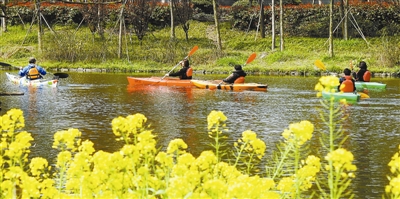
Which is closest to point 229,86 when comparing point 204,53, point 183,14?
point 204,53

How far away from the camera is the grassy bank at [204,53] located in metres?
30.3

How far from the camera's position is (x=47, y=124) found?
570 inches

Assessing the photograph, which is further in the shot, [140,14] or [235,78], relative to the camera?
[140,14]

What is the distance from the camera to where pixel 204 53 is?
110ft

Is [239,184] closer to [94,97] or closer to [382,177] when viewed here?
[382,177]

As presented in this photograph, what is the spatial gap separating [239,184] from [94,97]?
16.5 metres

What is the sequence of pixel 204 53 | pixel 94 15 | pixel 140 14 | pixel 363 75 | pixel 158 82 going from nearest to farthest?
pixel 363 75
pixel 158 82
pixel 204 53
pixel 94 15
pixel 140 14

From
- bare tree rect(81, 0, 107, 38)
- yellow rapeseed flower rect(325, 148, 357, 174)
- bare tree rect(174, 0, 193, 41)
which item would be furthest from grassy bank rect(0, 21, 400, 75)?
yellow rapeseed flower rect(325, 148, 357, 174)

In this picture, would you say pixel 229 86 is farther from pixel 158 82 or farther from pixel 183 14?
pixel 183 14

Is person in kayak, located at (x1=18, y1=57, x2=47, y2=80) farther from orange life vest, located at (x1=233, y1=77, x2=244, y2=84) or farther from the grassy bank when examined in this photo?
the grassy bank

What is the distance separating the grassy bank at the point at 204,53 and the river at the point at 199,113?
4.47 m

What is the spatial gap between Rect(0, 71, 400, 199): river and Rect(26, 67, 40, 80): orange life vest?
0.58 meters

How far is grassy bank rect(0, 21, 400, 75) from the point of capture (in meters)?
30.3

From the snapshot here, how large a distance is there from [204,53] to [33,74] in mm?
11624
